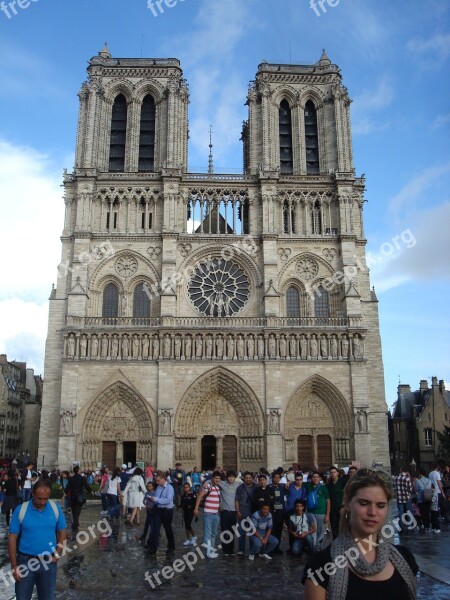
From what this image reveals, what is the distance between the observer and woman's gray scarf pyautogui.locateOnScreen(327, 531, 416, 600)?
9.45ft

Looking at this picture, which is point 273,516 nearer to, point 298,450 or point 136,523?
point 136,523

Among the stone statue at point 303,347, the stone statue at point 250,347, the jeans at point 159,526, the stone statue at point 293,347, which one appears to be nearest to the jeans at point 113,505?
the jeans at point 159,526

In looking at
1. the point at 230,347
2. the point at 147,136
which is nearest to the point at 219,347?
the point at 230,347

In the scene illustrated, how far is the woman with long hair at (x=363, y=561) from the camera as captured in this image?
9.51 feet

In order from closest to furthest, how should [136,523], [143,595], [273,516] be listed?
[143,595] < [273,516] < [136,523]

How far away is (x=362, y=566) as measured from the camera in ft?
9.59

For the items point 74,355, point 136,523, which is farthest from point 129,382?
point 136,523

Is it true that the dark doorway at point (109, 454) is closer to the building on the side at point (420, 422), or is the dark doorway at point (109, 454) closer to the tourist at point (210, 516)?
the tourist at point (210, 516)

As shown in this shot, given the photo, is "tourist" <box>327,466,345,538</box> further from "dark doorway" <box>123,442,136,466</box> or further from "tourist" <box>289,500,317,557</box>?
"dark doorway" <box>123,442,136,466</box>

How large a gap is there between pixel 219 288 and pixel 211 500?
24162mm

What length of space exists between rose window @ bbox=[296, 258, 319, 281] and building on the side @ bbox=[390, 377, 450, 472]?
624 inches

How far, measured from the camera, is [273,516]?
1185 cm

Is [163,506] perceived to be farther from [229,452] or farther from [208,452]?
[208,452]

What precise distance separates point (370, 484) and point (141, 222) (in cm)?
3333
